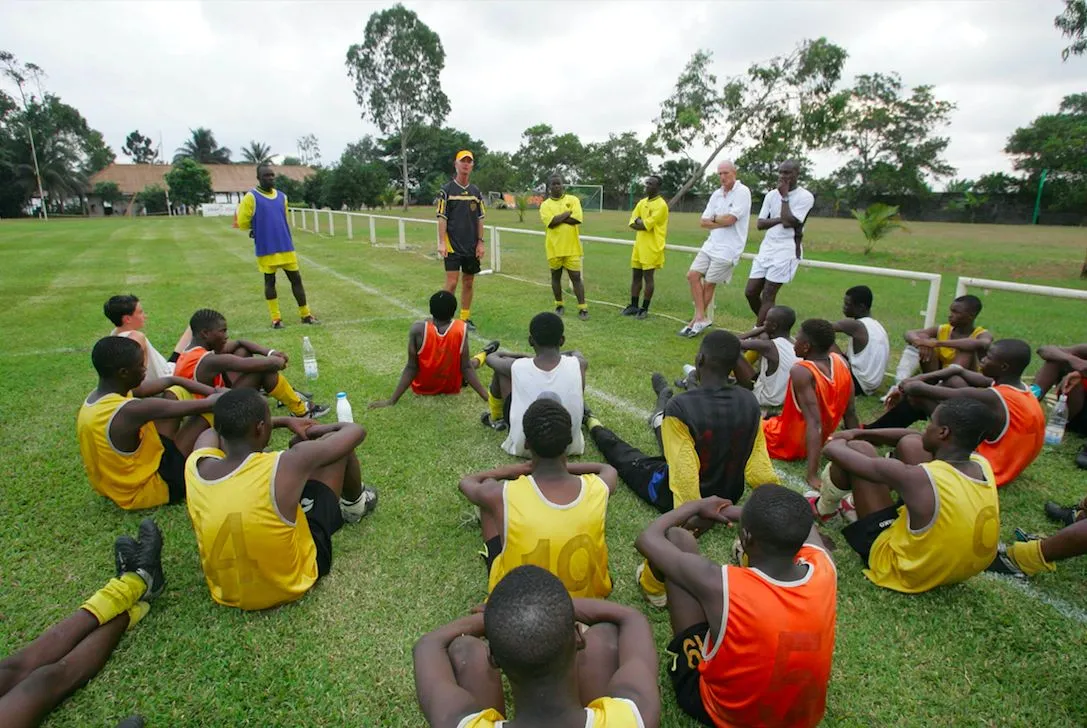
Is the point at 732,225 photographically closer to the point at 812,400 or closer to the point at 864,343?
the point at 864,343

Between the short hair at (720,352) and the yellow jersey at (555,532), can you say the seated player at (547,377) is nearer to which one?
the short hair at (720,352)

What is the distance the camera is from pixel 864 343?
18.0 ft

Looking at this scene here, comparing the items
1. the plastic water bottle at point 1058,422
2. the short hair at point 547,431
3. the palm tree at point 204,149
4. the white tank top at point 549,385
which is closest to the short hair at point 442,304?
the white tank top at point 549,385

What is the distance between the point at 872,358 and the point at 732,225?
9.43 ft

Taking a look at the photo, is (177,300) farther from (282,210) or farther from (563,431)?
(563,431)

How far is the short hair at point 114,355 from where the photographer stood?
10.7 feet

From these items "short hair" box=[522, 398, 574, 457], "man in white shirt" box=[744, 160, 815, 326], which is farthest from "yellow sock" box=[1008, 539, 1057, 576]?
"man in white shirt" box=[744, 160, 815, 326]

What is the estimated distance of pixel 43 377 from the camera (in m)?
6.12

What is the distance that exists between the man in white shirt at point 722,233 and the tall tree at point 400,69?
46.3 metres

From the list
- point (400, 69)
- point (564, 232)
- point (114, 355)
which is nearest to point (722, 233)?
point (564, 232)

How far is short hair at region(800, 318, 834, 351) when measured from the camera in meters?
4.06

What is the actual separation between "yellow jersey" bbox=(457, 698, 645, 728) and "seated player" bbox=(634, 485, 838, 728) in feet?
1.70

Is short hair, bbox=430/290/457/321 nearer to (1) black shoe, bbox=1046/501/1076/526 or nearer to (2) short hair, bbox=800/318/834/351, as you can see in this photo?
(2) short hair, bbox=800/318/834/351

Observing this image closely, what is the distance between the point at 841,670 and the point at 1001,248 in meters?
27.0
